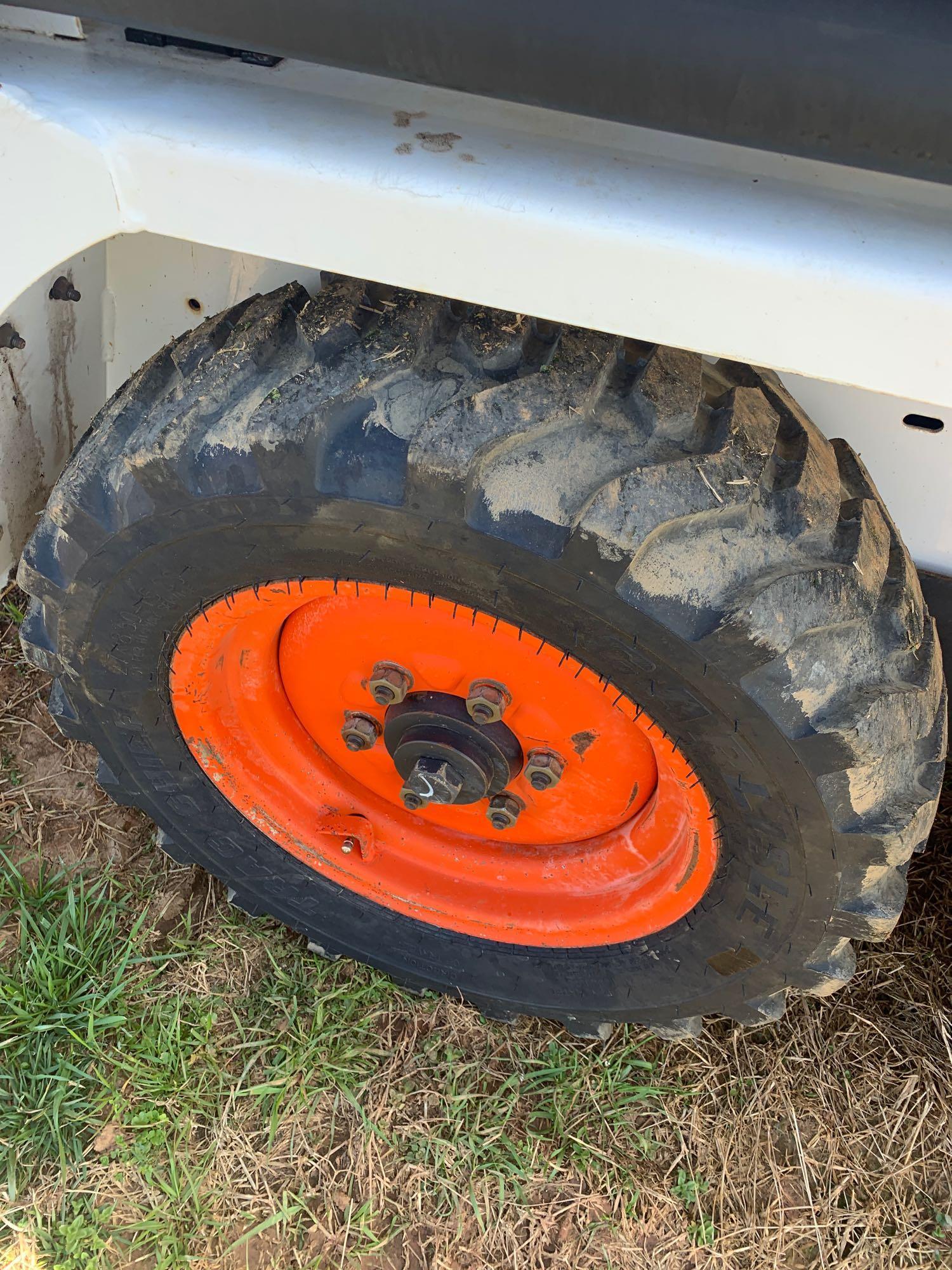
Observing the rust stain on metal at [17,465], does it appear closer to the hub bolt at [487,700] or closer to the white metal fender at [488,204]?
the white metal fender at [488,204]

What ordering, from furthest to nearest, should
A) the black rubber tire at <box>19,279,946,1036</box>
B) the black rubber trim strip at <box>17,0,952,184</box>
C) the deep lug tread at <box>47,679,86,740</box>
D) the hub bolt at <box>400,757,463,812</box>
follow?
the deep lug tread at <box>47,679,86,740</box> < the hub bolt at <box>400,757,463,812</box> < the black rubber tire at <box>19,279,946,1036</box> < the black rubber trim strip at <box>17,0,952,184</box>

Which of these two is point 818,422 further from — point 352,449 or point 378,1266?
point 378,1266

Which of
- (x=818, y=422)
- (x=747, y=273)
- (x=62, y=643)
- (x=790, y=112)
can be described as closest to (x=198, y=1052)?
(x=62, y=643)

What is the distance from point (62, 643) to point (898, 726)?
109cm

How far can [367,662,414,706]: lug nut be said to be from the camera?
56.4 inches

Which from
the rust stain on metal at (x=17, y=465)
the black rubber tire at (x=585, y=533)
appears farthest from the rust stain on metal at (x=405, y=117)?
the rust stain on metal at (x=17, y=465)

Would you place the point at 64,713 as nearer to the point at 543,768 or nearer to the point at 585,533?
the point at 543,768

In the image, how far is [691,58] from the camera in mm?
684

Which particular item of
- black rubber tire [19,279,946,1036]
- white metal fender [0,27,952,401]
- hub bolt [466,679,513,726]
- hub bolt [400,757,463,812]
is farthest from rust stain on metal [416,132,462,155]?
hub bolt [400,757,463,812]

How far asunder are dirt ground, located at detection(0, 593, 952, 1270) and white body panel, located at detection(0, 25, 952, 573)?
1219 millimetres

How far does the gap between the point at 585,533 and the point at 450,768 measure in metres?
0.53

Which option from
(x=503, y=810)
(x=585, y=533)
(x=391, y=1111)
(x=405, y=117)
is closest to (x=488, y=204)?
(x=405, y=117)

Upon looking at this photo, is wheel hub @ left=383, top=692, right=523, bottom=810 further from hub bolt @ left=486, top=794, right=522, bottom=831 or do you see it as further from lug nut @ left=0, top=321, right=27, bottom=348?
lug nut @ left=0, top=321, right=27, bottom=348

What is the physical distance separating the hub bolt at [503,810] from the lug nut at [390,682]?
0.77 ft
